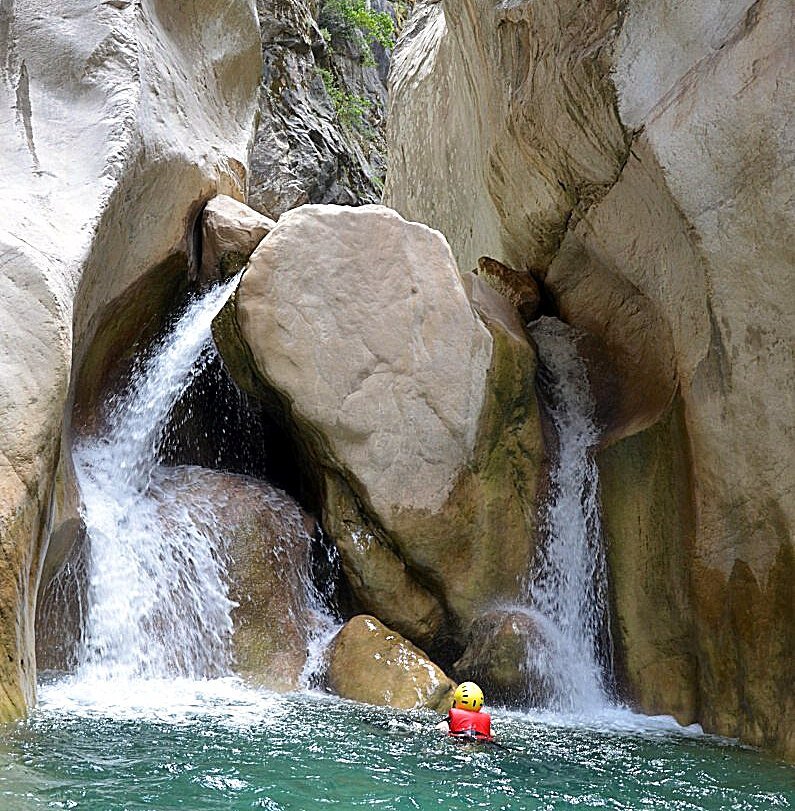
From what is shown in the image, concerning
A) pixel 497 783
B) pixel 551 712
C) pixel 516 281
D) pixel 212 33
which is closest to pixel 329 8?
pixel 212 33

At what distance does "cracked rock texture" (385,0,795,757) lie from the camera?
6684 mm

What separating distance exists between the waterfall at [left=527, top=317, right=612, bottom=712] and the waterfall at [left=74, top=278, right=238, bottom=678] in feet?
7.70

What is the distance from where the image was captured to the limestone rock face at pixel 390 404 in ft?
26.0

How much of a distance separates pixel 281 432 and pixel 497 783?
4677 mm

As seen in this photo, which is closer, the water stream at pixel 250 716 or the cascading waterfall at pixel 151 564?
the water stream at pixel 250 716

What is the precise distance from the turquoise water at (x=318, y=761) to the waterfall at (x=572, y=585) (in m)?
0.88

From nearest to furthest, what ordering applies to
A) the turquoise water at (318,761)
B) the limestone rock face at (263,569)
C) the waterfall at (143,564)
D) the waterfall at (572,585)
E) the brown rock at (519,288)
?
the turquoise water at (318,761) → the waterfall at (143,564) → the limestone rock face at (263,569) → the waterfall at (572,585) → the brown rock at (519,288)

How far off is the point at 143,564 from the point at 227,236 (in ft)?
10.7

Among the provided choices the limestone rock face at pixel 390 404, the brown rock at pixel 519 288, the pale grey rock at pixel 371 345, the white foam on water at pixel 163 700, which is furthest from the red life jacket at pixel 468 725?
the brown rock at pixel 519 288

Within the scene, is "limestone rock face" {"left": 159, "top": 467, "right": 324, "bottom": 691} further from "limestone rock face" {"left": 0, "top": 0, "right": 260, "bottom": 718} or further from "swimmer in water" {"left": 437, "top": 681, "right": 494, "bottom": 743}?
"swimmer in water" {"left": 437, "top": 681, "right": 494, "bottom": 743}

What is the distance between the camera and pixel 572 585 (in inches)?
325

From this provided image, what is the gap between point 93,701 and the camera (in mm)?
6059

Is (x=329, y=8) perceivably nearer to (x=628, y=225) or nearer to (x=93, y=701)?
(x=628, y=225)

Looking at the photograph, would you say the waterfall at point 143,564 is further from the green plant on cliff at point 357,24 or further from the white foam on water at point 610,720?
the green plant on cliff at point 357,24
